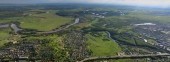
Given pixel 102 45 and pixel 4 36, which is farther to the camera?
pixel 4 36

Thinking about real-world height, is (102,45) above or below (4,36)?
below

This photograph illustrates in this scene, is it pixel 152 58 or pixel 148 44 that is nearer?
pixel 152 58

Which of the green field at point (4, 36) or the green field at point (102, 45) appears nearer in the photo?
the green field at point (102, 45)

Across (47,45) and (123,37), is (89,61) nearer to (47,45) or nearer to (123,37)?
(47,45)

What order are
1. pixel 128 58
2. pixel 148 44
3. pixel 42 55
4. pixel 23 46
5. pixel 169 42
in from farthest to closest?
pixel 169 42 < pixel 148 44 < pixel 23 46 < pixel 128 58 < pixel 42 55

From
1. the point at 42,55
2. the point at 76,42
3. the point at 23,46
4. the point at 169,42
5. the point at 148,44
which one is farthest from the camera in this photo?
the point at 169,42

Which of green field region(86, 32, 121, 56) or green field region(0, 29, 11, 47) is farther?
green field region(0, 29, 11, 47)

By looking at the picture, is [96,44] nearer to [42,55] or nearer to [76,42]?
[76,42]

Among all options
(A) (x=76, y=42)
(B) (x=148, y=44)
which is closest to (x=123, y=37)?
(B) (x=148, y=44)
